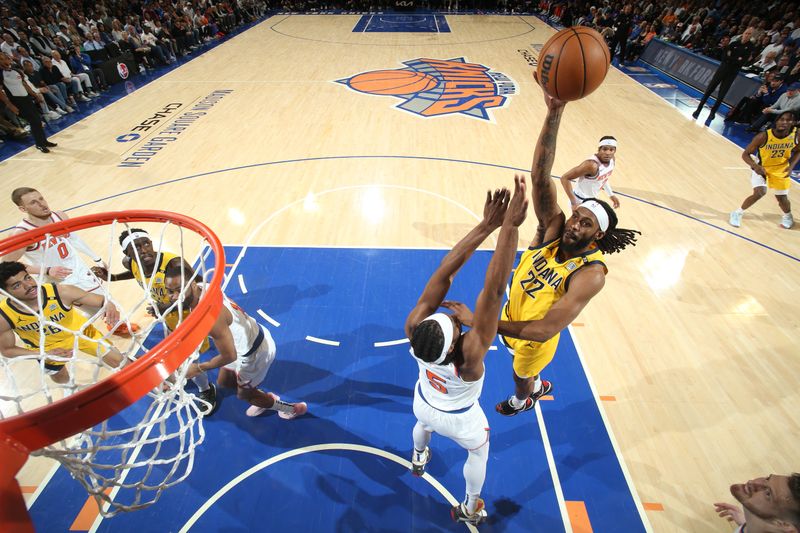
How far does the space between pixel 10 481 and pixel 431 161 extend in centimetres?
732

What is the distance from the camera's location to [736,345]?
4379 millimetres

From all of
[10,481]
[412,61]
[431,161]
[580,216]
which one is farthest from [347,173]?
[412,61]

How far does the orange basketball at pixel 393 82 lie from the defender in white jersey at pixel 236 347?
31.4 feet

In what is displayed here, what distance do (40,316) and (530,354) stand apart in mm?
→ 3411

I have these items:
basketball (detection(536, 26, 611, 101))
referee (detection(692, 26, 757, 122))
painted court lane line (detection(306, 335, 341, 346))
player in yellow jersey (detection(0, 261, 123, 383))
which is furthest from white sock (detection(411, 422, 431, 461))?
referee (detection(692, 26, 757, 122))

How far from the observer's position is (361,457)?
338 cm

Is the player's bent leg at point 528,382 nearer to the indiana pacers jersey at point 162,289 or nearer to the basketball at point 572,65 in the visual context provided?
the basketball at point 572,65

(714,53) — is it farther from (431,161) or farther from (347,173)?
(347,173)

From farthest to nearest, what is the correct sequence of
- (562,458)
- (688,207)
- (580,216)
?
(688,207)
(562,458)
(580,216)

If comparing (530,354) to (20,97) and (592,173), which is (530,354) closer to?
(592,173)

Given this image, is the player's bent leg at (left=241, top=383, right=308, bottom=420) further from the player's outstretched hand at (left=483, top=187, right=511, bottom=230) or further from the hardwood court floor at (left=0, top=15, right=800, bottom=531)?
the hardwood court floor at (left=0, top=15, right=800, bottom=531)

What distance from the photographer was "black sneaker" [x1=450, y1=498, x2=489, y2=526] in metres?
2.90

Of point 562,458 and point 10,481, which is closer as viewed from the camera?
point 10,481

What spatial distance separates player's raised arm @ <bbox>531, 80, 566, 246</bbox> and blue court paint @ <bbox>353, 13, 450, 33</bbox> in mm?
17596
